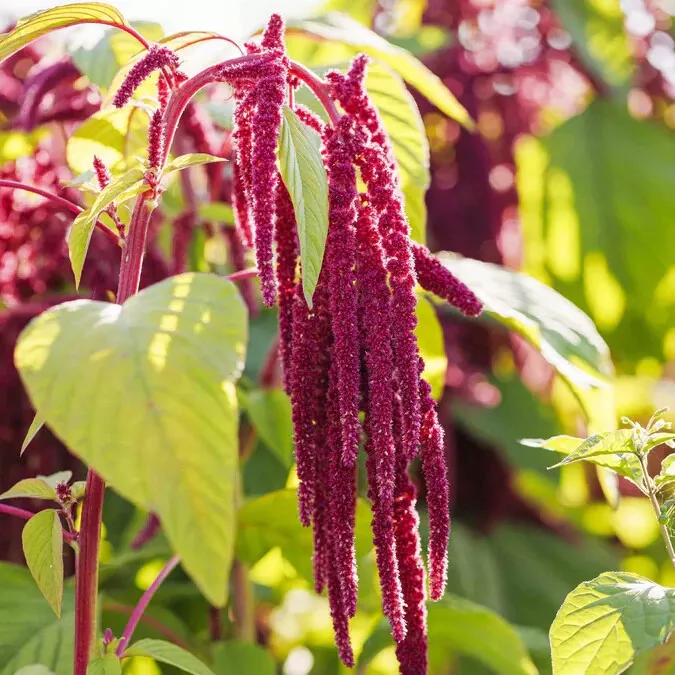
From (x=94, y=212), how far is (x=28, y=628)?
39cm

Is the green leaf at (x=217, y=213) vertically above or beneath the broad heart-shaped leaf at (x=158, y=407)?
beneath

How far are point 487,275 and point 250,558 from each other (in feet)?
1.06

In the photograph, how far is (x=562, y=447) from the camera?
0.62 metres

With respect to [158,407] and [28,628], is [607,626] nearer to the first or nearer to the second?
[158,407]

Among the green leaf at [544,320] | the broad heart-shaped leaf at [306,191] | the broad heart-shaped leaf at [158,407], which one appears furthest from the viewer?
the green leaf at [544,320]

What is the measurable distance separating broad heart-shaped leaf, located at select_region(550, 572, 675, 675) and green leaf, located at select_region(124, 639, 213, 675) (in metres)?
0.20

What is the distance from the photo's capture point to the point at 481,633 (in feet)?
2.78

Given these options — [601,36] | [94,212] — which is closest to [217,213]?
[94,212]

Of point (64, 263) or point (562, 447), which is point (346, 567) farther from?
point (64, 263)

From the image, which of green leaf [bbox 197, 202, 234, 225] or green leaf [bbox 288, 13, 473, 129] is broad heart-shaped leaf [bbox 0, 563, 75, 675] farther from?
green leaf [bbox 288, 13, 473, 129]

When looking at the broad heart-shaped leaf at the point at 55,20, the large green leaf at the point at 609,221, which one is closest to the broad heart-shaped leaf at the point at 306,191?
the broad heart-shaped leaf at the point at 55,20

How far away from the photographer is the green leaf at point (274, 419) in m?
0.87

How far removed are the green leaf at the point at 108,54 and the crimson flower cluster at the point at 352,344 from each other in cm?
26

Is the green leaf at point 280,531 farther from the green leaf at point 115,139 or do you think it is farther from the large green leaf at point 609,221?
the large green leaf at point 609,221
